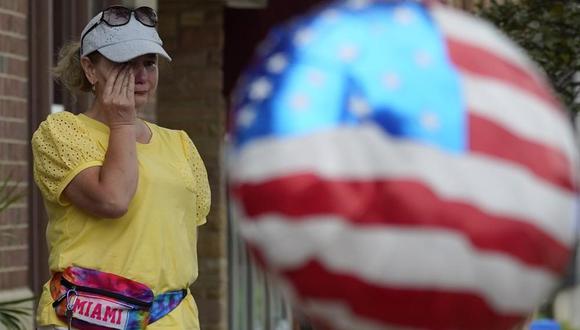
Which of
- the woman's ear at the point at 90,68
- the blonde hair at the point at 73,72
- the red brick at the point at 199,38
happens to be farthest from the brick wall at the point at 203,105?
the woman's ear at the point at 90,68

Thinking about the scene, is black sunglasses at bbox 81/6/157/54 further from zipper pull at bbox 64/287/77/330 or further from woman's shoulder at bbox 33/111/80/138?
zipper pull at bbox 64/287/77/330

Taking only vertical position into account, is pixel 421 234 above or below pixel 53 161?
above

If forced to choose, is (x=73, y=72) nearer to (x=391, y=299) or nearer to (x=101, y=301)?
(x=101, y=301)

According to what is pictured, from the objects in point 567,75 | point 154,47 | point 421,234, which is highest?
point 421,234

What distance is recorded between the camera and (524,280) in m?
2.05

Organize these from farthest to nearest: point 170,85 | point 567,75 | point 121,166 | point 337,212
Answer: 1. point 170,85
2. point 567,75
3. point 121,166
4. point 337,212

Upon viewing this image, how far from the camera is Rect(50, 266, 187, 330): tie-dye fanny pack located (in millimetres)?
4367

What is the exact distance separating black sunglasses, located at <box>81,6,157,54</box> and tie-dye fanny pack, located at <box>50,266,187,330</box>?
0.73 metres

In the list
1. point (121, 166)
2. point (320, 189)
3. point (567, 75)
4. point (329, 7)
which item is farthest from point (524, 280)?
point (567, 75)

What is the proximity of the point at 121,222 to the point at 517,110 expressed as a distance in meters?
2.52

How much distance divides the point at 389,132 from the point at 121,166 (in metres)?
2.46

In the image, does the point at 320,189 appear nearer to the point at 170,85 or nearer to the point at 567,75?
the point at 567,75

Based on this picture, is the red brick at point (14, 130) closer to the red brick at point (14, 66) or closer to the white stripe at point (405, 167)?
the red brick at point (14, 66)

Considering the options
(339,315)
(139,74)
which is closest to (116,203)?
(139,74)
